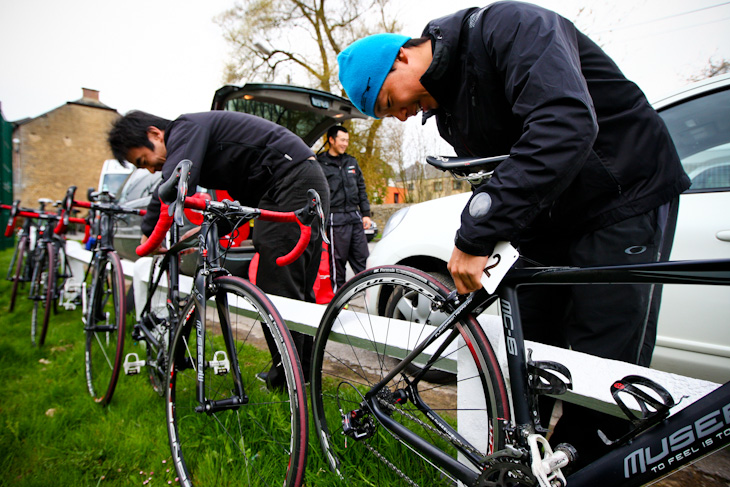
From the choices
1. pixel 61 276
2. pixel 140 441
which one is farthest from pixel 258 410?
pixel 61 276

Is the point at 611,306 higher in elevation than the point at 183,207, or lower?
lower

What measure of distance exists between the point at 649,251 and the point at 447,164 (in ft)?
2.08

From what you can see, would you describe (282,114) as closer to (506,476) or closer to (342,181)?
(342,181)

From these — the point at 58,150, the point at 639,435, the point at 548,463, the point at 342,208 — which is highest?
the point at 58,150

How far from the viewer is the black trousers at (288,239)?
243cm

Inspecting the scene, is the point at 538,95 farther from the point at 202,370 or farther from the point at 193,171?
the point at 193,171

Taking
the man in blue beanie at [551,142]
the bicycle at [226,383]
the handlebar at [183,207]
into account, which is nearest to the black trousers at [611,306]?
the man in blue beanie at [551,142]

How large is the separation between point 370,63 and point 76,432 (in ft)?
8.11

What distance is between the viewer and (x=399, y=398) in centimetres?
152

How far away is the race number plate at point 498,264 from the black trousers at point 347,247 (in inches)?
152

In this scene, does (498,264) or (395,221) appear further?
(395,221)

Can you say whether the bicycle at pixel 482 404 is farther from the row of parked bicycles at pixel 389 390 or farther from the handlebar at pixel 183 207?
the handlebar at pixel 183 207

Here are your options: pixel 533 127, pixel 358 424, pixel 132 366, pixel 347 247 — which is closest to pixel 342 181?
pixel 347 247

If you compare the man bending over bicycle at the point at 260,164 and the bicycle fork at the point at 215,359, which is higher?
the man bending over bicycle at the point at 260,164
